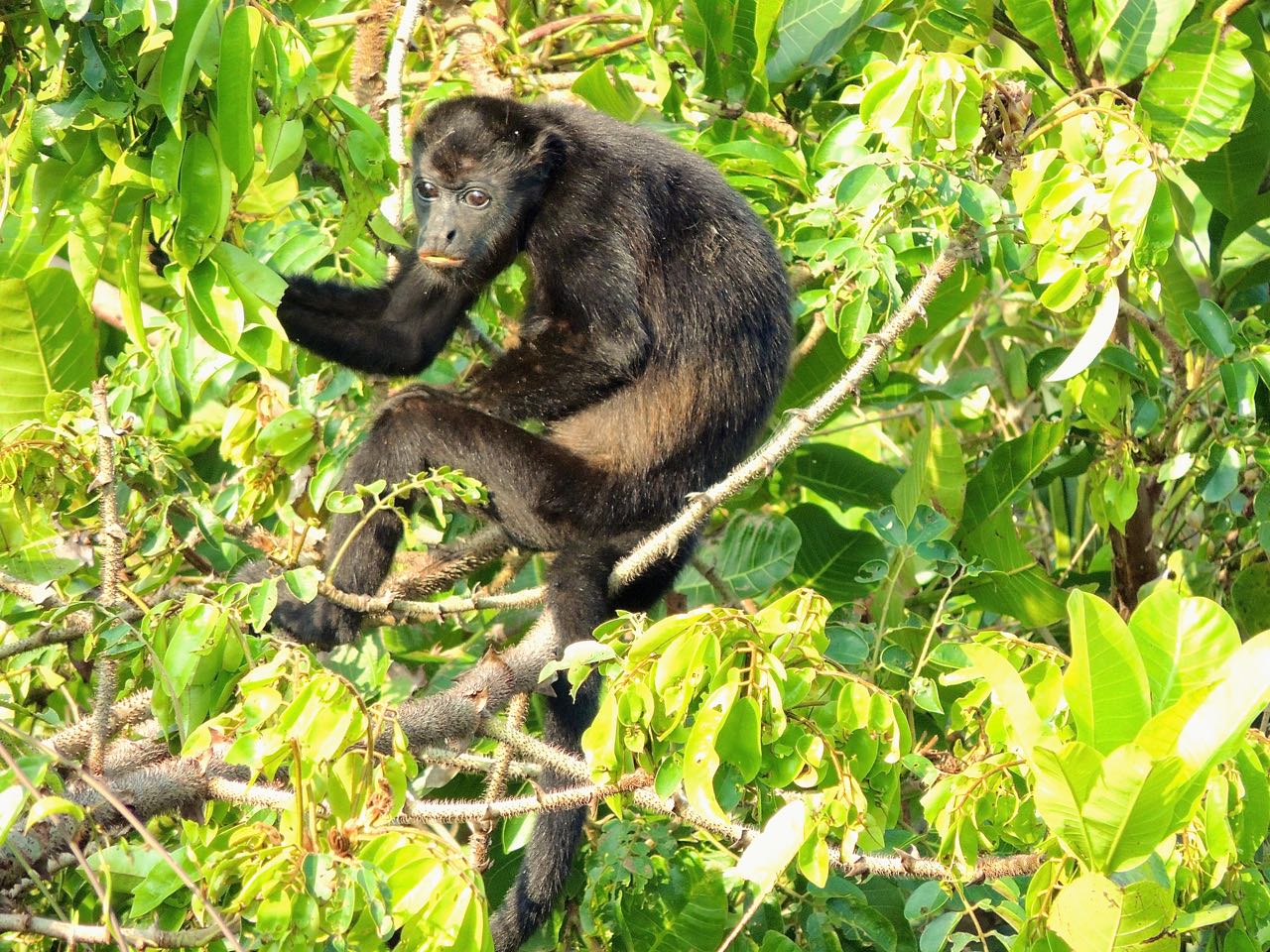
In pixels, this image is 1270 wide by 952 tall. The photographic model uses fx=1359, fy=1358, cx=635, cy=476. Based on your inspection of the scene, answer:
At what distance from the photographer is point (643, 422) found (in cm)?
348

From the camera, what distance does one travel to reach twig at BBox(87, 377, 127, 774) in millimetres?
2195

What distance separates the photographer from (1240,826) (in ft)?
6.69

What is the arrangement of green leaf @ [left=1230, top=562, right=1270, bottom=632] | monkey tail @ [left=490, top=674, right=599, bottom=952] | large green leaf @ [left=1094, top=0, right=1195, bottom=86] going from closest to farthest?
1. monkey tail @ [left=490, top=674, right=599, bottom=952]
2. large green leaf @ [left=1094, top=0, right=1195, bottom=86]
3. green leaf @ [left=1230, top=562, right=1270, bottom=632]

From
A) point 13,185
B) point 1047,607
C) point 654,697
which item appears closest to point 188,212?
point 13,185

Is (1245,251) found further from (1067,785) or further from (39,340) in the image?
(39,340)

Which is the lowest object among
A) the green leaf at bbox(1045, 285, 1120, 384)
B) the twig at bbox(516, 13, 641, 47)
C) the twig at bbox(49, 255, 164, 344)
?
the twig at bbox(49, 255, 164, 344)

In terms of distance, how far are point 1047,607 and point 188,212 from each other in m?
2.28

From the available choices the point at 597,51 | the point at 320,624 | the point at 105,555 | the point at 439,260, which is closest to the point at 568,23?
Answer: the point at 597,51

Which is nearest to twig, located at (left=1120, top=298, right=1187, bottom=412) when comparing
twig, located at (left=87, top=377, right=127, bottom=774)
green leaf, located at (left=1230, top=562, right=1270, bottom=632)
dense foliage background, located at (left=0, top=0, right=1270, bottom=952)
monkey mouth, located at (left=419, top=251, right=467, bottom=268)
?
dense foliage background, located at (left=0, top=0, right=1270, bottom=952)

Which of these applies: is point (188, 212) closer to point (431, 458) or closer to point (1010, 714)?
point (431, 458)

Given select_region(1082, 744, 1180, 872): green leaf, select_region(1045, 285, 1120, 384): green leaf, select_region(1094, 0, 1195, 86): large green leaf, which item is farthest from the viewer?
select_region(1094, 0, 1195, 86): large green leaf

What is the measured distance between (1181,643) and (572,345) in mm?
1825

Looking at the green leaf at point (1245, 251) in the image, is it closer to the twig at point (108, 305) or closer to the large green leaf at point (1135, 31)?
the large green leaf at point (1135, 31)

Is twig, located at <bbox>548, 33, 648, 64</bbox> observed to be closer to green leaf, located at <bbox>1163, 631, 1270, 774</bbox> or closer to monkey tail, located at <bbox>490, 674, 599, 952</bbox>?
monkey tail, located at <bbox>490, 674, 599, 952</bbox>
